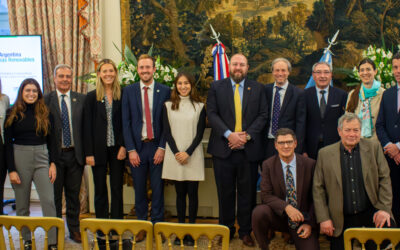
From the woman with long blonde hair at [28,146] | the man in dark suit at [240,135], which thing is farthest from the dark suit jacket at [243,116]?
the woman with long blonde hair at [28,146]

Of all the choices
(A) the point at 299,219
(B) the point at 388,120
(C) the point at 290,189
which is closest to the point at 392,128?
(B) the point at 388,120

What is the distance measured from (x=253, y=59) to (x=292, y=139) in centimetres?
214

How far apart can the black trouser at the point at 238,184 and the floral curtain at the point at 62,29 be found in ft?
8.12

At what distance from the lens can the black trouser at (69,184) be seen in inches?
152

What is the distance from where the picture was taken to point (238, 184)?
383cm

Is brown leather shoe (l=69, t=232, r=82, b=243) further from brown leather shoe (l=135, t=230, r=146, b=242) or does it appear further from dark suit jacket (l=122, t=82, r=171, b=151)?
dark suit jacket (l=122, t=82, r=171, b=151)

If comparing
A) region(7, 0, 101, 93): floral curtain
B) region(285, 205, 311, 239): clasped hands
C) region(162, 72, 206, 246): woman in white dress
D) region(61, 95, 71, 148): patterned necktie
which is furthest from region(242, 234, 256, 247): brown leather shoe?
region(7, 0, 101, 93): floral curtain

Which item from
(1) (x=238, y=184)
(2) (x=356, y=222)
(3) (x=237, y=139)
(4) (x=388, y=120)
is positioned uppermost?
(4) (x=388, y=120)

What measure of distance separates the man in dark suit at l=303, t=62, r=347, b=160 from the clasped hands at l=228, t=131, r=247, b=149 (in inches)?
24.5

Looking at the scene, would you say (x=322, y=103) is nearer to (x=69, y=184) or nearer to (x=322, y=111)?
(x=322, y=111)

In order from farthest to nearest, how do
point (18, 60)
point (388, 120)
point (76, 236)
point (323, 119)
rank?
point (18, 60) < point (76, 236) < point (323, 119) < point (388, 120)

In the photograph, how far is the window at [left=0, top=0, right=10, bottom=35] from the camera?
570 cm

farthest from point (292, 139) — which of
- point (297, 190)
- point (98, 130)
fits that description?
point (98, 130)

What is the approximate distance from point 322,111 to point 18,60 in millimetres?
3801
